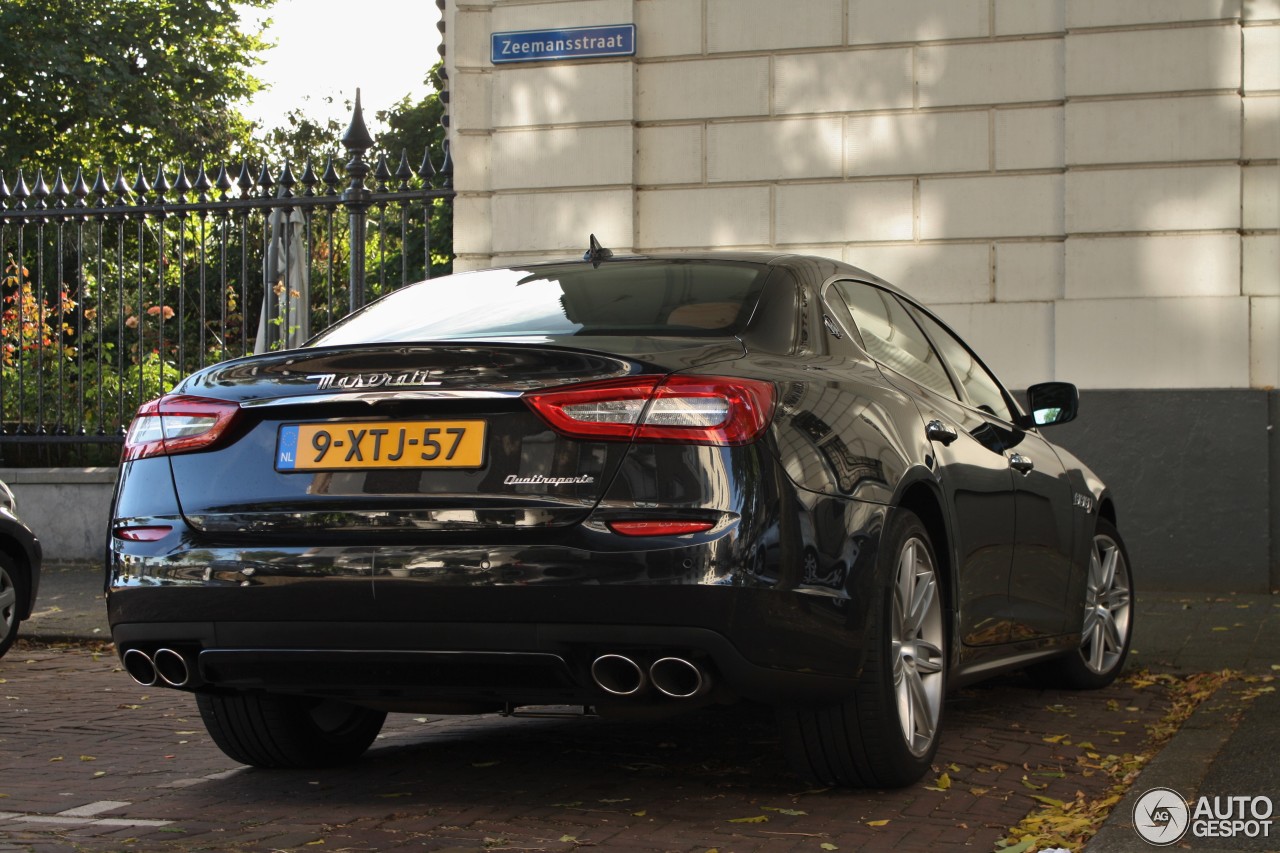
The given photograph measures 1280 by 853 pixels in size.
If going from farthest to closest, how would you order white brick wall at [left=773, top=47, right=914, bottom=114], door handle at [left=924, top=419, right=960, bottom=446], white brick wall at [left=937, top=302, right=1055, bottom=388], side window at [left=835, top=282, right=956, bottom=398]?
white brick wall at [left=773, top=47, right=914, bottom=114]
white brick wall at [left=937, top=302, right=1055, bottom=388]
side window at [left=835, top=282, right=956, bottom=398]
door handle at [left=924, top=419, right=960, bottom=446]

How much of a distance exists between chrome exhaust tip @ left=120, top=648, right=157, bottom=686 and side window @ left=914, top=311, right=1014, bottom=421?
8.81 feet

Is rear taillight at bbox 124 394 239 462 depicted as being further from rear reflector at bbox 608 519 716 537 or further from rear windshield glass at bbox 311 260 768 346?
rear reflector at bbox 608 519 716 537

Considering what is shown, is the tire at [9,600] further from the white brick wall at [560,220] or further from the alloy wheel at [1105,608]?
the alloy wheel at [1105,608]

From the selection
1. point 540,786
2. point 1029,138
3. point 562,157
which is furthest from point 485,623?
point 562,157

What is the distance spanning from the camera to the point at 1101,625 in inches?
261

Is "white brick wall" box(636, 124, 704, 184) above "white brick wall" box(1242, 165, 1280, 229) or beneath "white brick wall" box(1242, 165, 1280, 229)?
above

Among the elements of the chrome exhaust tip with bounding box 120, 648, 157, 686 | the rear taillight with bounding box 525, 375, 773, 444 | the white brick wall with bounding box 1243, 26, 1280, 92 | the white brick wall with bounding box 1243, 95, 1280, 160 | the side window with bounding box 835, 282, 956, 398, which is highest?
the white brick wall with bounding box 1243, 26, 1280, 92

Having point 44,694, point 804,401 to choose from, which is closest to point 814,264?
point 804,401

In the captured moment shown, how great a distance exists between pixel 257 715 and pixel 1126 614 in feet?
11.6

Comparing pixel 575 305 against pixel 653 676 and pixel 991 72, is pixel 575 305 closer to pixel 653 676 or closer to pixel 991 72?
pixel 653 676

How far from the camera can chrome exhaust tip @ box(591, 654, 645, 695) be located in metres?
3.97

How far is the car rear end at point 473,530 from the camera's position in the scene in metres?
3.91

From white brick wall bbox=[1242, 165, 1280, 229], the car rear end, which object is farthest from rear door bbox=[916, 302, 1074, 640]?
white brick wall bbox=[1242, 165, 1280, 229]

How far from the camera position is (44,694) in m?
7.05
